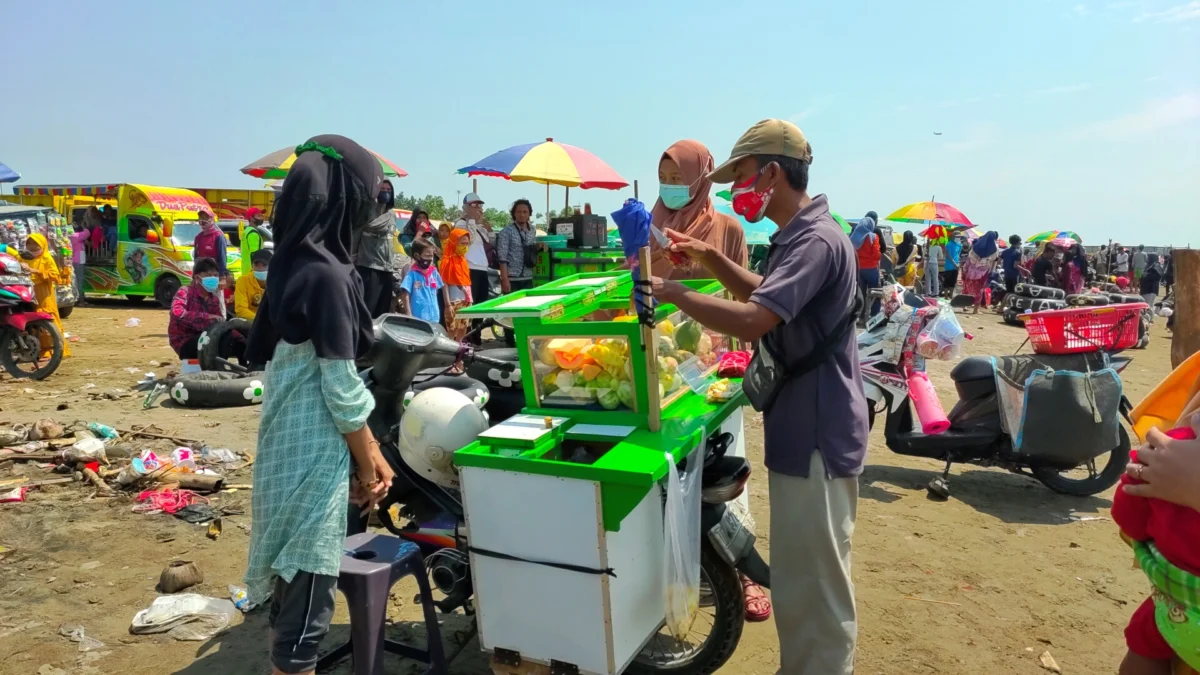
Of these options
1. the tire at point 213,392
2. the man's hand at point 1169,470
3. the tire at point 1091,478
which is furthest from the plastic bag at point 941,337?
the tire at point 213,392

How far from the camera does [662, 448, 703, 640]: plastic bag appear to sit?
8.03ft

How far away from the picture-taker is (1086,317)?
4.93m

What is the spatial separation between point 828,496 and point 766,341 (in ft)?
1.69

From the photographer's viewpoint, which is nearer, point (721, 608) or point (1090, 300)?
point (721, 608)

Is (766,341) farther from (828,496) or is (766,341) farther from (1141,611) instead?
(1141,611)

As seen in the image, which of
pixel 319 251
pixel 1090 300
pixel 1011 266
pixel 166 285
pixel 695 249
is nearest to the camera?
pixel 319 251

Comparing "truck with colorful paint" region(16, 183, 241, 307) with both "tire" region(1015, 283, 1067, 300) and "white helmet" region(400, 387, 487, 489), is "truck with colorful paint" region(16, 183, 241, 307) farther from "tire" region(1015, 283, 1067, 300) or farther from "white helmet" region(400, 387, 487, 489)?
"tire" region(1015, 283, 1067, 300)

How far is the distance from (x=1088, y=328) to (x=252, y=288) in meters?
7.32

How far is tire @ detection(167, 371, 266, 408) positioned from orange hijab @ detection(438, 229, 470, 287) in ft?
8.46

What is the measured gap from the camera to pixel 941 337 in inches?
206

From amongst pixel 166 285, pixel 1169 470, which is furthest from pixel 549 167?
pixel 166 285

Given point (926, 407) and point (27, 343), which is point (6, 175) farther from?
point (926, 407)

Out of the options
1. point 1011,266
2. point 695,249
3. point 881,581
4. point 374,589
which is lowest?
point 881,581

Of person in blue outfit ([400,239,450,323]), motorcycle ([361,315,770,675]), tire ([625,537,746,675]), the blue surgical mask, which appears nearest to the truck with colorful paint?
person in blue outfit ([400,239,450,323])
